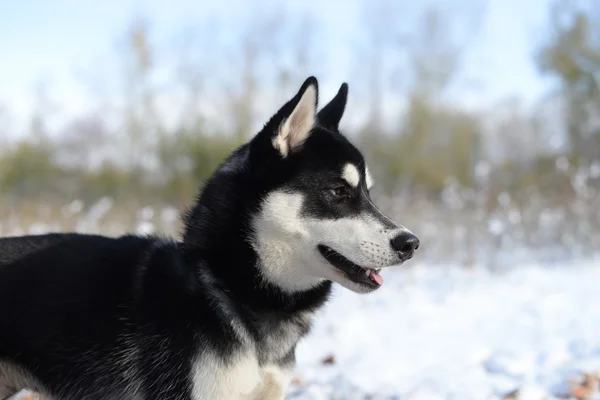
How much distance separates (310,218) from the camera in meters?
2.47

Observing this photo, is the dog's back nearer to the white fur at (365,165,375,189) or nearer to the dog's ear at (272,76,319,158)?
the dog's ear at (272,76,319,158)

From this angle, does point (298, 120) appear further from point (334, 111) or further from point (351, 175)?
point (334, 111)

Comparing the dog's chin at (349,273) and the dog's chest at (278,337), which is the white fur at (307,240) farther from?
the dog's chest at (278,337)

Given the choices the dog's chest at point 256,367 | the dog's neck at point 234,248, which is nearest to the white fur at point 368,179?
the dog's neck at point 234,248

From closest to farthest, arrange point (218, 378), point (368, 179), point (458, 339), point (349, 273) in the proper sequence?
point (218, 378) → point (349, 273) → point (368, 179) → point (458, 339)

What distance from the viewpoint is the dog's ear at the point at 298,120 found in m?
2.51

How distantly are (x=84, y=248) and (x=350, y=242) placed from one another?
117 cm

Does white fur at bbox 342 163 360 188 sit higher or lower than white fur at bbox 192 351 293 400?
higher

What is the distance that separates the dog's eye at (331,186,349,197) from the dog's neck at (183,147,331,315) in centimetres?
32

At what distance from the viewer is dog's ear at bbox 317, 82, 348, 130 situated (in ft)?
9.64

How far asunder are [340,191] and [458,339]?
3712mm

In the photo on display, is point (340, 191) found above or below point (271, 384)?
above

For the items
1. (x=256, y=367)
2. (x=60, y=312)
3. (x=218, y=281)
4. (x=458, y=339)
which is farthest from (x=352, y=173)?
(x=458, y=339)

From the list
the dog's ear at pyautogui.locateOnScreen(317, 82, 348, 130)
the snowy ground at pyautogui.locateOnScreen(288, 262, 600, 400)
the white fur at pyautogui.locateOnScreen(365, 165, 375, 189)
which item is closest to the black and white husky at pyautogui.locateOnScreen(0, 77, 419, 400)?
the white fur at pyautogui.locateOnScreen(365, 165, 375, 189)
